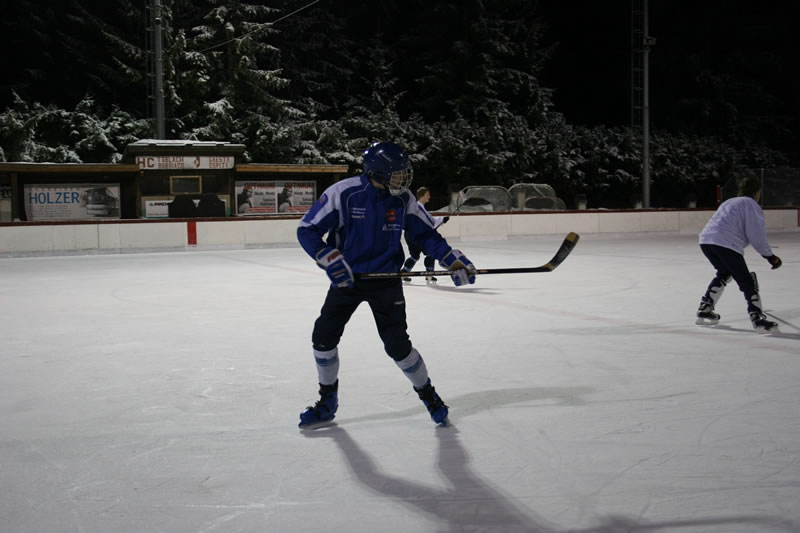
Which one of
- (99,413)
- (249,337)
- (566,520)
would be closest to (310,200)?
(249,337)

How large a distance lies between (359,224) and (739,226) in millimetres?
4381

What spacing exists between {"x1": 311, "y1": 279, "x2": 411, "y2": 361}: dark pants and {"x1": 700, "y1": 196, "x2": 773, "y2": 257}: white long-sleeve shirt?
12.8 ft

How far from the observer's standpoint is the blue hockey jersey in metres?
4.18

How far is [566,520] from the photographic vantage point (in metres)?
2.99

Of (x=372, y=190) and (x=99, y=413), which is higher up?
(x=372, y=190)

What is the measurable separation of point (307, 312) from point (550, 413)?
4.65m

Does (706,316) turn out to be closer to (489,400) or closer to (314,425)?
(489,400)

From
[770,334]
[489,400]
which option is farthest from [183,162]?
[489,400]

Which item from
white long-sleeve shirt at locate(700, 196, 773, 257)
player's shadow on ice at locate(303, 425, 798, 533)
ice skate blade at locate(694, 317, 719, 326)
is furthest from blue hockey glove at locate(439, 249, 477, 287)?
ice skate blade at locate(694, 317, 719, 326)

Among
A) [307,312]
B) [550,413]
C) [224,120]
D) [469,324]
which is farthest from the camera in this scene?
[224,120]

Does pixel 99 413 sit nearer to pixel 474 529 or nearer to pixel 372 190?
pixel 372 190

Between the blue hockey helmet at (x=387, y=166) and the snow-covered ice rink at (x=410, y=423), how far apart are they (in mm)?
1236

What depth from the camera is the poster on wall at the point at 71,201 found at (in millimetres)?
21828

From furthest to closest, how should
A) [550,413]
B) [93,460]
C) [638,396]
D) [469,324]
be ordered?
[469,324] → [638,396] → [550,413] → [93,460]
